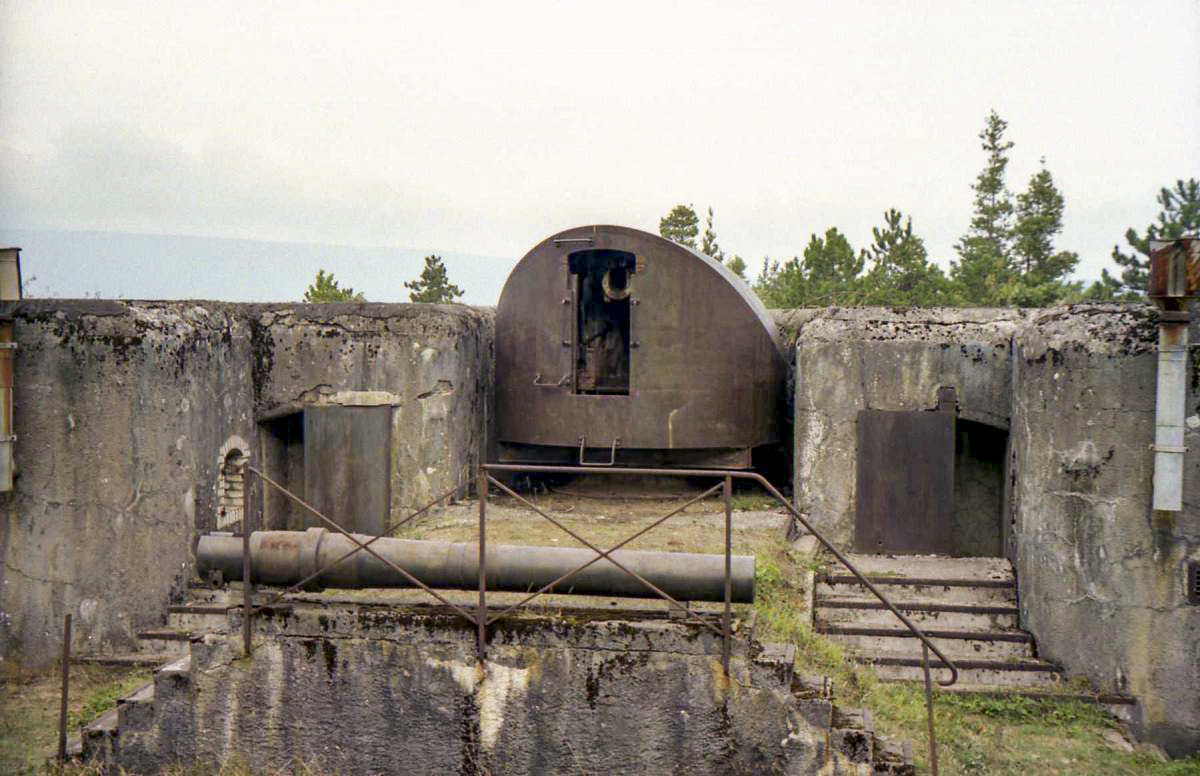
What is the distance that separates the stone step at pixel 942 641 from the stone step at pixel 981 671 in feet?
0.48

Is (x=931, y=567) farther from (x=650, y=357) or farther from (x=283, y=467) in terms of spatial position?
(x=283, y=467)

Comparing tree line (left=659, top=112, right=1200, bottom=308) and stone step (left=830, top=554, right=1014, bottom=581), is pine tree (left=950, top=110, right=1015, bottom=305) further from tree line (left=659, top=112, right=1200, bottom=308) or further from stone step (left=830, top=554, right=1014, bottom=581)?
stone step (left=830, top=554, right=1014, bottom=581)

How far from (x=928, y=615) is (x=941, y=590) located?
366 mm

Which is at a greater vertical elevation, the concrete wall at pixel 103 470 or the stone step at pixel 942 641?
the concrete wall at pixel 103 470

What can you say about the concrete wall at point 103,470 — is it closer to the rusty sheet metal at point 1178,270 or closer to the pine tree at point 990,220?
the rusty sheet metal at point 1178,270

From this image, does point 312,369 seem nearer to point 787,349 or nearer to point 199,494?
point 199,494

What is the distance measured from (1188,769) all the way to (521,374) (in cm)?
731

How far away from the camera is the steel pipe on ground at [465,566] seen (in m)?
6.42

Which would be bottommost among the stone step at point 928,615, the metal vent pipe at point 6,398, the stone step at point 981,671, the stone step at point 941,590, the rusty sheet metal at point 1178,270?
the stone step at point 981,671

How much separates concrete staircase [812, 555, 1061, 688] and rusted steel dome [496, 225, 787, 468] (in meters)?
2.45

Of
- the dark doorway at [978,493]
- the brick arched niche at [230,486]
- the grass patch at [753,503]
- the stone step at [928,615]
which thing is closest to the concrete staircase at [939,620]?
the stone step at [928,615]

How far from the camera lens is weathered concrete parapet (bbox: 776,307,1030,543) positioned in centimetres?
1033

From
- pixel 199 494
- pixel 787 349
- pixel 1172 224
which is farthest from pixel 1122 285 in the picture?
pixel 199 494

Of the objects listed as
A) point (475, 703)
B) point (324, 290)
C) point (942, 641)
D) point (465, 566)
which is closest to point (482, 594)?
point (465, 566)
